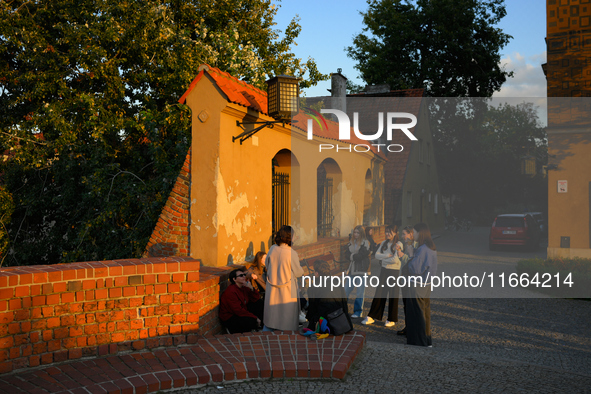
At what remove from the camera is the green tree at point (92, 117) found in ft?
37.1

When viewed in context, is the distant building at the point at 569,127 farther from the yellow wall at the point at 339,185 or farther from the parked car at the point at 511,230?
the yellow wall at the point at 339,185

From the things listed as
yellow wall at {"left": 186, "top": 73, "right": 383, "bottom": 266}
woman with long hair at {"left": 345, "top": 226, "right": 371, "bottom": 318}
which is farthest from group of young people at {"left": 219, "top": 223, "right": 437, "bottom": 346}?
woman with long hair at {"left": 345, "top": 226, "right": 371, "bottom": 318}

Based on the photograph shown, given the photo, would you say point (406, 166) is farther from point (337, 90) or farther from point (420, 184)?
point (337, 90)

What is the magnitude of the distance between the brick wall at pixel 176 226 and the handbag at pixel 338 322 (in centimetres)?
283

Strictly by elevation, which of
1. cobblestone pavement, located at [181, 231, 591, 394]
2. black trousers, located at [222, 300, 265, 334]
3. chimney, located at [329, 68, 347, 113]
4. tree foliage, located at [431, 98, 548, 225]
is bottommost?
cobblestone pavement, located at [181, 231, 591, 394]

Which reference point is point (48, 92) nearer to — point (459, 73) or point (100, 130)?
point (100, 130)

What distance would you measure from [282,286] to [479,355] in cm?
Answer: 255

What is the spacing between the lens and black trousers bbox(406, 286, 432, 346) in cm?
666

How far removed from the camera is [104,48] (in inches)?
474

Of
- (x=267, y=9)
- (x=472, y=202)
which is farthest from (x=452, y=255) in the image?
(x=267, y=9)

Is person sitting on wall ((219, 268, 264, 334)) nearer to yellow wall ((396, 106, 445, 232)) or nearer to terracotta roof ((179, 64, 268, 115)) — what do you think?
terracotta roof ((179, 64, 268, 115))

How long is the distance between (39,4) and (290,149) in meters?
7.85

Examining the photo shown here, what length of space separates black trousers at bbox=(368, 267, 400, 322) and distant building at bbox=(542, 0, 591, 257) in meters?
8.71

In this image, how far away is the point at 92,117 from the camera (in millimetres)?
11445
